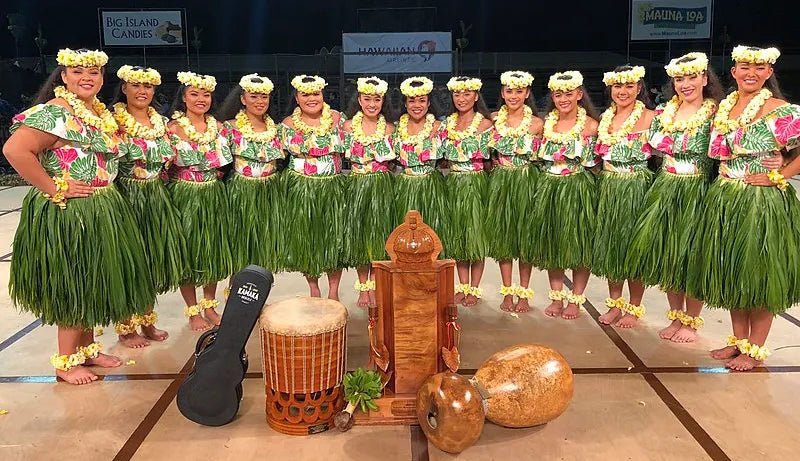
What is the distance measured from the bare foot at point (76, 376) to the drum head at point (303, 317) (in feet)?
2.83

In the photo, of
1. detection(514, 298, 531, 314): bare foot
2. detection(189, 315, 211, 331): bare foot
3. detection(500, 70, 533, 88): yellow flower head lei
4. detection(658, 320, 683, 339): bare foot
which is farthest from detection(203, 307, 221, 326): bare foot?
detection(658, 320, 683, 339): bare foot

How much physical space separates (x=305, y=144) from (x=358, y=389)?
127cm

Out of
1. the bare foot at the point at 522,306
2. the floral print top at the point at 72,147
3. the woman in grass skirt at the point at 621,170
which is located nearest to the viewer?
the floral print top at the point at 72,147

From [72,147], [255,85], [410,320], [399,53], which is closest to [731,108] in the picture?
[410,320]

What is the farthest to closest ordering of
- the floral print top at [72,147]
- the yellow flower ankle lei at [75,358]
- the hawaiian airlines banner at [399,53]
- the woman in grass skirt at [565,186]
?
the hawaiian airlines banner at [399,53]
the woman in grass skirt at [565,186]
the yellow flower ankle lei at [75,358]
the floral print top at [72,147]

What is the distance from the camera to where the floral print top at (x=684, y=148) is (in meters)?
2.50

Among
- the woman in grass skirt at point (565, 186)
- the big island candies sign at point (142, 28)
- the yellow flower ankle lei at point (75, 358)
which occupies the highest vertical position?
the big island candies sign at point (142, 28)

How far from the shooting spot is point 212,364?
2070 mm

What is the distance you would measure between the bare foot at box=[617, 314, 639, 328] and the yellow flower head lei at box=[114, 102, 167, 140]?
224 cm

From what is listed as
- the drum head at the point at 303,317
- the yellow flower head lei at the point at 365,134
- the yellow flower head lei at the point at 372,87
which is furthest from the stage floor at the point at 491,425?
the yellow flower head lei at the point at 372,87

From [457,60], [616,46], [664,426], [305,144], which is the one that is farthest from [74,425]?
[616,46]

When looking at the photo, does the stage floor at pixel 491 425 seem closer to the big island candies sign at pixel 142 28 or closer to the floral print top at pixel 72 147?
the floral print top at pixel 72 147

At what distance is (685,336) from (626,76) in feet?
3.85

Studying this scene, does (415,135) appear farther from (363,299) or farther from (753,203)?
(753,203)
